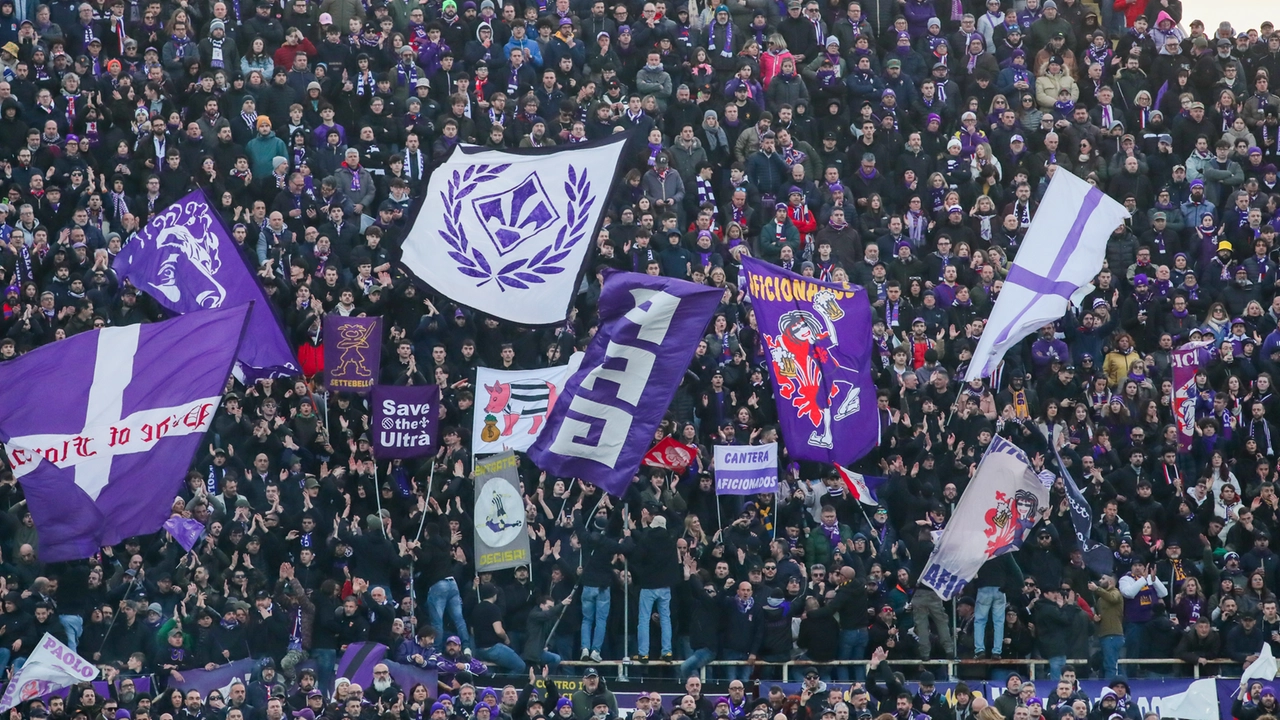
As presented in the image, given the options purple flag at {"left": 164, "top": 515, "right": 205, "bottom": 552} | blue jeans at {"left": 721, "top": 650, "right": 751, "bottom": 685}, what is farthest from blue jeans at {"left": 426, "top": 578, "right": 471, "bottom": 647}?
blue jeans at {"left": 721, "top": 650, "right": 751, "bottom": 685}

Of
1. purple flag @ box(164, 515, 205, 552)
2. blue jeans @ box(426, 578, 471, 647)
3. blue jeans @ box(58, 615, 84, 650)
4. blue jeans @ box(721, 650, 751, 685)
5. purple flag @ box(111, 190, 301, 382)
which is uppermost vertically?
purple flag @ box(111, 190, 301, 382)

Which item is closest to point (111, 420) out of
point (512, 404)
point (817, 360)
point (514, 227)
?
point (514, 227)

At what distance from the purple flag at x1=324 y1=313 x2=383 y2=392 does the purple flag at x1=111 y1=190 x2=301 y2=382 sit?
2.38 feet

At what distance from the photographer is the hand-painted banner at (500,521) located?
82.6 ft

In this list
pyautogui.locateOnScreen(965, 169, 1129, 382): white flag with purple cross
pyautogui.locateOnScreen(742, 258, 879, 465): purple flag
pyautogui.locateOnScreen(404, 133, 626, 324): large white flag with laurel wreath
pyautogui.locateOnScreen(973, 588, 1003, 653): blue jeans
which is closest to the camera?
pyautogui.locateOnScreen(404, 133, 626, 324): large white flag with laurel wreath

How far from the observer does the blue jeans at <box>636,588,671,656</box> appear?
990 inches

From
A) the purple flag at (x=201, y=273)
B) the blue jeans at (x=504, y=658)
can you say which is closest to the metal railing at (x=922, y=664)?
the blue jeans at (x=504, y=658)

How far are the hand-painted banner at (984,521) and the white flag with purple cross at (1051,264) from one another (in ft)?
3.66

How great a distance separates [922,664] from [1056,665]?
4.52 ft

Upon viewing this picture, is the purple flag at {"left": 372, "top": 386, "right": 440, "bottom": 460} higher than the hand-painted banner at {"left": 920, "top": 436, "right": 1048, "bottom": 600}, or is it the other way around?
the purple flag at {"left": 372, "top": 386, "right": 440, "bottom": 460}

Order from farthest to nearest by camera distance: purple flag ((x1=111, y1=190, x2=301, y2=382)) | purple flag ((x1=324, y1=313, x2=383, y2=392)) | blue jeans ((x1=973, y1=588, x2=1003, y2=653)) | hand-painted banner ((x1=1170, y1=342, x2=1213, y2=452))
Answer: hand-painted banner ((x1=1170, y1=342, x2=1213, y2=452))
purple flag ((x1=324, y1=313, x2=383, y2=392))
blue jeans ((x1=973, y1=588, x2=1003, y2=653))
purple flag ((x1=111, y1=190, x2=301, y2=382))

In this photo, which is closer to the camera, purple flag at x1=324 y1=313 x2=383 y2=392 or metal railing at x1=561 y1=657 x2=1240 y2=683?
metal railing at x1=561 y1=657 x2=1240 y2=683

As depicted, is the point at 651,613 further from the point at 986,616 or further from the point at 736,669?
the point at 986,616

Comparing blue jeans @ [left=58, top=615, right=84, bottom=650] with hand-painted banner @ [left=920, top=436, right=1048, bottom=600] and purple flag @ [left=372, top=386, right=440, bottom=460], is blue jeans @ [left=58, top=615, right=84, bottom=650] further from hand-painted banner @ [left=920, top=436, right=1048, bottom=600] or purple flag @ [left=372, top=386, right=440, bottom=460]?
hand-painted banner @ [left=920, top=436, right=1048, bottom=600]
